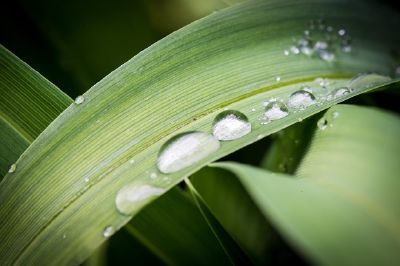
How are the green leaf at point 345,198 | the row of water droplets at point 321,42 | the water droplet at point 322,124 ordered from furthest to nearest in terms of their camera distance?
the row of water droplets at point 321,42 < the water droplet at point 322,124 < the green leaf at point 345,198

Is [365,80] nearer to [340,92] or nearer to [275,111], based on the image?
[340,92]

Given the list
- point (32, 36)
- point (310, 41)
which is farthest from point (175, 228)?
point (32, 36)

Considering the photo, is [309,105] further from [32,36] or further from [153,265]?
[32,36]

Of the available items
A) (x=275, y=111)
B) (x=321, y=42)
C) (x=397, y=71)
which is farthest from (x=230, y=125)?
(x=397, y=71)

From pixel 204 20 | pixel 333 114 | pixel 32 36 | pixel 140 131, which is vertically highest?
pixel 32 36

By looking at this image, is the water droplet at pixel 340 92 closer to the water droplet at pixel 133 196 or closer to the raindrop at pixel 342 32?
the raindrop at pixel 342 32

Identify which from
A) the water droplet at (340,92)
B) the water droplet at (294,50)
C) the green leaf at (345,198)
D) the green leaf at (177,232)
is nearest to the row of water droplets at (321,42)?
the water droplet at (294,50)

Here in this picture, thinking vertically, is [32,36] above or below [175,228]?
above
